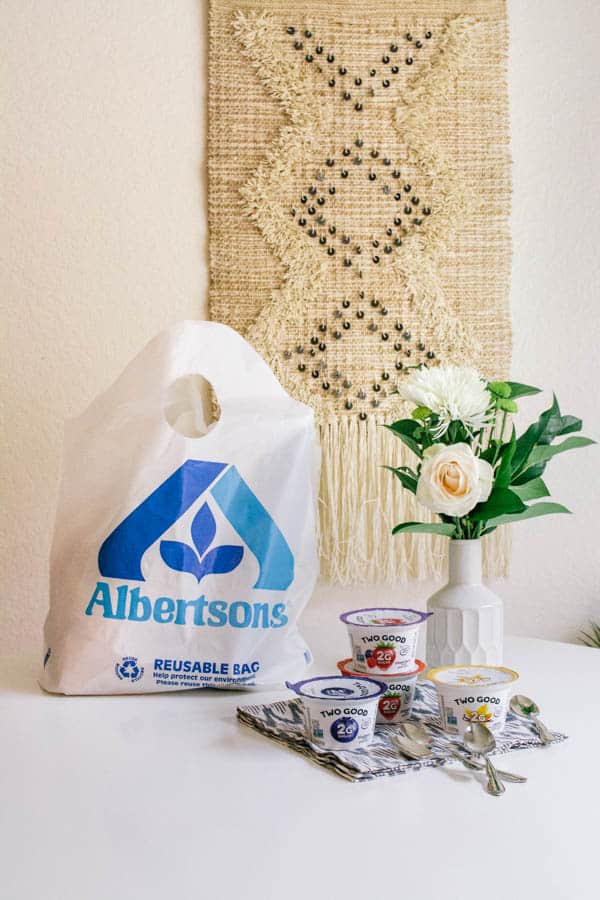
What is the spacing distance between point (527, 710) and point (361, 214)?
86 cm

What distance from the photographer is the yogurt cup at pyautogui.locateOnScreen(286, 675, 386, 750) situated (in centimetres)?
80

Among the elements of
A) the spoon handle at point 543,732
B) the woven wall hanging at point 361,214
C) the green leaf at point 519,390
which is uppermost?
the woven wall hanging at point 361,214

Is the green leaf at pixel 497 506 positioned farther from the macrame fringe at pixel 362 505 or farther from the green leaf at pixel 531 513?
the macrame fringe at pixel 362 505

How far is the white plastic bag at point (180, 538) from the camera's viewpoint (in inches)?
40.9

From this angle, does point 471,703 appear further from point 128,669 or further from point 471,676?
point 128,669

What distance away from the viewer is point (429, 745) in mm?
817

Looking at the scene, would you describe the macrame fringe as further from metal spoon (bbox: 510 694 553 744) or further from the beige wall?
metal spoon (bbox: 510 694 553 744)

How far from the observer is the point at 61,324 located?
147 cm

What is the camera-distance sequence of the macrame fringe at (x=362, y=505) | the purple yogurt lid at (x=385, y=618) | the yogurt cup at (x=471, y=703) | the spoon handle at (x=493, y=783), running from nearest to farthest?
the spoon handle at (x=493, y=783)
the yogurt cup at (x=471, y=703)
the purple yogurt lid at (x=385, y=618)
the macrame fringe at (x=362, y=505)

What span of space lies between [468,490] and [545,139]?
821 mm

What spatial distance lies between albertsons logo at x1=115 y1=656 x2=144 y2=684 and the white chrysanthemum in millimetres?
427

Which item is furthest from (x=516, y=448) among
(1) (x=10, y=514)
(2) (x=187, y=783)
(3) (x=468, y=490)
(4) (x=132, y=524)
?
(1) (x=10, y=514)

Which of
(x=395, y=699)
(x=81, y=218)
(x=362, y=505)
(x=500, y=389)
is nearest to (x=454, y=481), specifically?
(x=500, y=389)

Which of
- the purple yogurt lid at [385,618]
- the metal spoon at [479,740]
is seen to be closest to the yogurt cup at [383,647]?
the purple yogurt lid at [385,618]
